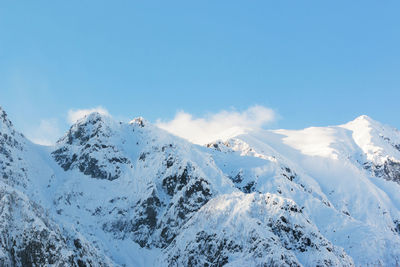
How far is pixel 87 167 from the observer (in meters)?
194

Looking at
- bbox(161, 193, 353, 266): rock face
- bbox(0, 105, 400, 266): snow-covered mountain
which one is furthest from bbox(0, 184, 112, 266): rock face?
bbox(161, 193, 353, 266): rock face

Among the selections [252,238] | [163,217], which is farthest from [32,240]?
[163,217]

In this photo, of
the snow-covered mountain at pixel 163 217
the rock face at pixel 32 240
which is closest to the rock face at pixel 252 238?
the snow-covered mountain at pixel 163 217

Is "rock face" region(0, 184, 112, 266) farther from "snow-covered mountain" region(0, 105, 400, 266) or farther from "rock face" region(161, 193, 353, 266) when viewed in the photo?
"rock face" region(161, 193, 353, 266)

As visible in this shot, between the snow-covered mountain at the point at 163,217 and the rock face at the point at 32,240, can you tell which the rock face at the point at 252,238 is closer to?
the snow-covered mountain at the point at 163,217

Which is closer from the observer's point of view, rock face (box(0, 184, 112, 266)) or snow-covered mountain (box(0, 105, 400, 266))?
rock face (box(0, 184, 112, 266))

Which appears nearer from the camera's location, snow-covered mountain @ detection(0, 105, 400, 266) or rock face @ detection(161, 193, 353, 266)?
snow-covered mountain @ detection(0, 105, 400, 266)

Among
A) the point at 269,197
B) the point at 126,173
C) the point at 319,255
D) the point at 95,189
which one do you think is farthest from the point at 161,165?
the point at 319,255

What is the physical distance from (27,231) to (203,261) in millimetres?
49249

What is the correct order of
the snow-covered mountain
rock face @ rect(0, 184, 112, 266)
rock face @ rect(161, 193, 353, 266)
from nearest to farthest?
rock face @ rect(0, 184, 112, 266)
the snow-covered mountain
rock face @ rect(161, 193, 353, 266)

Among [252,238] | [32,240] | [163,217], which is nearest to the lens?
[32,240]

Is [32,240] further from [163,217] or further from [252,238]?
[163,217]

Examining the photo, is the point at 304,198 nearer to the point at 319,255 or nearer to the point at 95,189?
the point at 319,255

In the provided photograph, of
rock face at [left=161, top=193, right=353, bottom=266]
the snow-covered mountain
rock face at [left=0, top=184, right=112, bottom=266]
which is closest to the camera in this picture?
rock face at [left=0, top=184, right=112, bottom=266]
